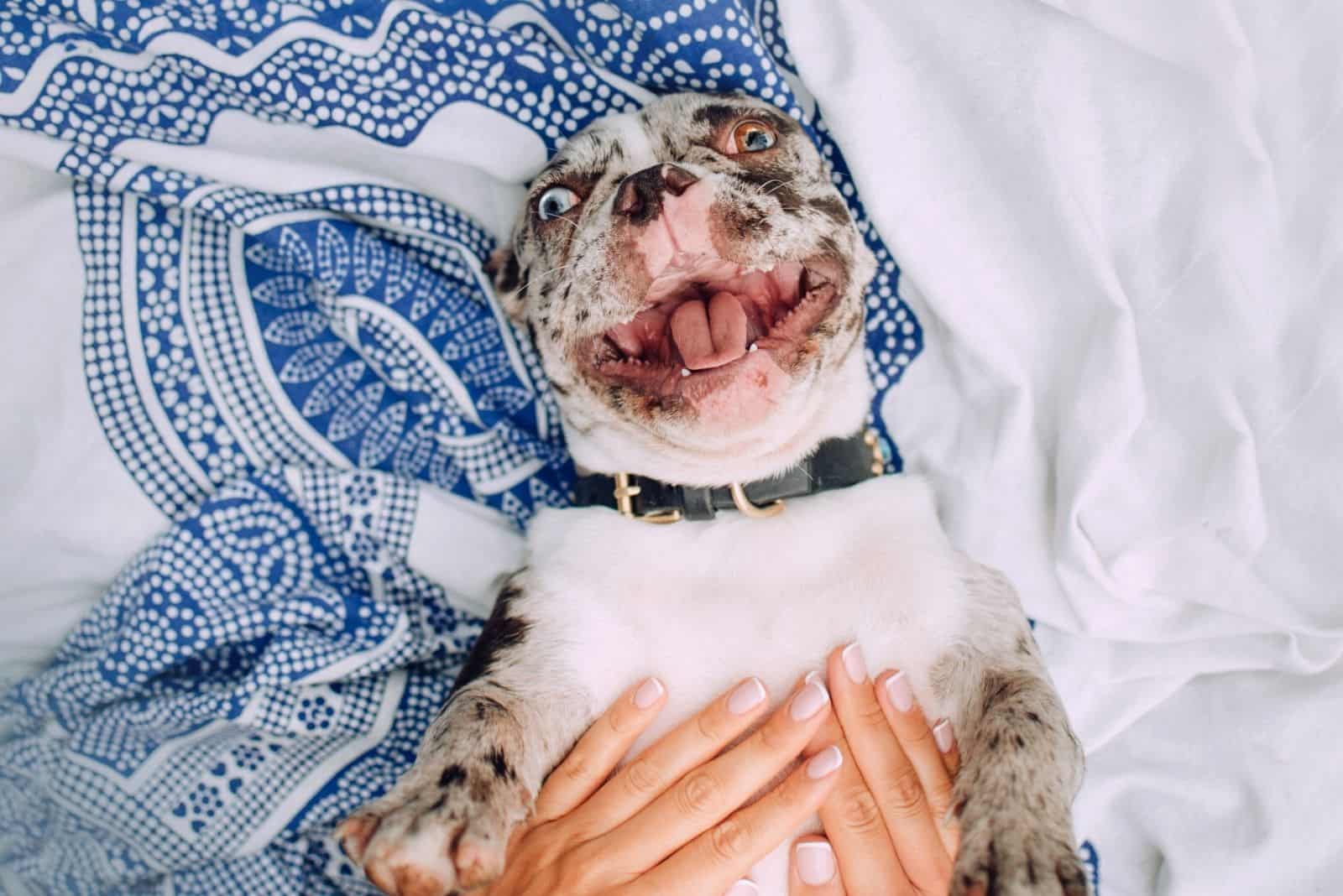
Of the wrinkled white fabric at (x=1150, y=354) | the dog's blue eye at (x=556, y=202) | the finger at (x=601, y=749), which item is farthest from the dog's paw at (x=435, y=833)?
the wrinkled white fabric at (x=1150, y=354)

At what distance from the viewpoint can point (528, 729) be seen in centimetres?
242

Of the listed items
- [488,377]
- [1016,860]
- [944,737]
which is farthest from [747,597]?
[488,377]

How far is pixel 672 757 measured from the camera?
8.01ft

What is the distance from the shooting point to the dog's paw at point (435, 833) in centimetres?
198

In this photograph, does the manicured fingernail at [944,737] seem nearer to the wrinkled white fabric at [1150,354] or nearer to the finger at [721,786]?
the finger at [721,786]

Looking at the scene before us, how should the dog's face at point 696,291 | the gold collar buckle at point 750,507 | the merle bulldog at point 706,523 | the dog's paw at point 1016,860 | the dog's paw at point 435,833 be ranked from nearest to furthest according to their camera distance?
the dog's paw at point 1016,860 < the dog's paw at point 435,833 < the merle bulldog at point 706,523 < the dog's face at point 696,291 < the gold collar buckle at point 750,507

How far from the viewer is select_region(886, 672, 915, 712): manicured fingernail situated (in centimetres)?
240

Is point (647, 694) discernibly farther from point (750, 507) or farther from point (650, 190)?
point (650, 190)

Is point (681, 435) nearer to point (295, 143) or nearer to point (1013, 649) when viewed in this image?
point (1013, 649)

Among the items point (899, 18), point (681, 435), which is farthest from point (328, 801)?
point (899, 18)

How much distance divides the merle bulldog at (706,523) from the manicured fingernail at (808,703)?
14 cm

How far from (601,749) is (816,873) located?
0.66m

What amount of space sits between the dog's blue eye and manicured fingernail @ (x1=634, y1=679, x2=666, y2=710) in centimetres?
140

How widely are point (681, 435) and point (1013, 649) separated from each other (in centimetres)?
107
